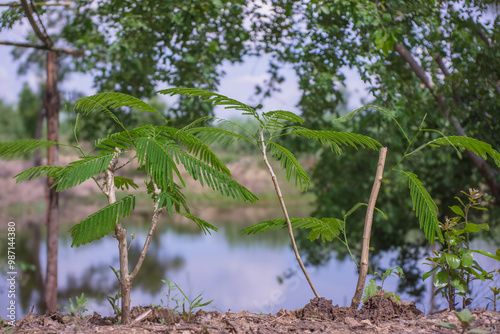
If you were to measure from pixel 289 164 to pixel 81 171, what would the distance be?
861mm

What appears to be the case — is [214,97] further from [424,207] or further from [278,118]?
[424,207]

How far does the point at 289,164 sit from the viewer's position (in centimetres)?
205

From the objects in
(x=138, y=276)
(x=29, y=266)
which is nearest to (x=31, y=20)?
(x=29, y=266)

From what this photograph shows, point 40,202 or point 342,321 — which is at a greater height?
point 40,202

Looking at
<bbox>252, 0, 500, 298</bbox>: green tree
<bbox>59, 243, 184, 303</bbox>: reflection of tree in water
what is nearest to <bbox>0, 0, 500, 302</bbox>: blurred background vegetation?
<bbox>252, 0, 500, 298</bbox>: green tree

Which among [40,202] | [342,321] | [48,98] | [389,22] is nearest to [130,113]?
[48,98]

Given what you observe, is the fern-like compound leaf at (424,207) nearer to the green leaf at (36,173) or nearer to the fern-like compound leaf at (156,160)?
the fern-like compound leaf at (156,160)

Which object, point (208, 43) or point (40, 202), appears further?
point (40, 202)

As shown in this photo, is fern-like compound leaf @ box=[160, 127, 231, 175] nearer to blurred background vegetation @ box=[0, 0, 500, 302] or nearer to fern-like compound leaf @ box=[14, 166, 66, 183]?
fern-like compound leaf @ box=[14, 166, 66, 183]

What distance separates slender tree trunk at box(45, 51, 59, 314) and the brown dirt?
1734 millimetres

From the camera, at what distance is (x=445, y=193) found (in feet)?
16.1

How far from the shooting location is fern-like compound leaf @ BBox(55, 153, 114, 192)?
163 centimetres

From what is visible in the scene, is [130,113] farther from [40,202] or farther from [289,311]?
[40,202]

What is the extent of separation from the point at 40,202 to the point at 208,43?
26.9 ft
